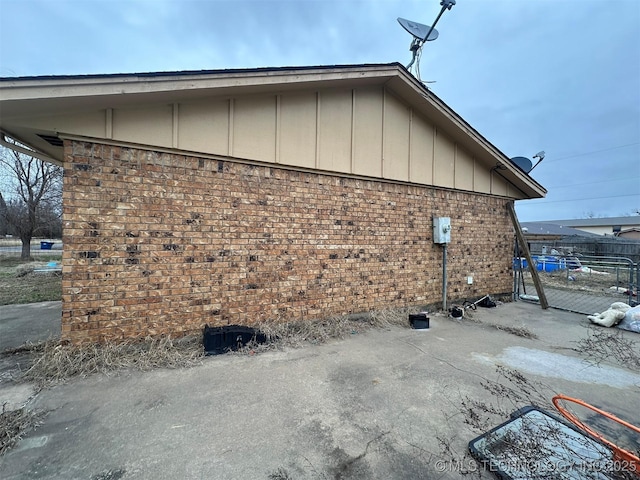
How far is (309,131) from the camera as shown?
471cm

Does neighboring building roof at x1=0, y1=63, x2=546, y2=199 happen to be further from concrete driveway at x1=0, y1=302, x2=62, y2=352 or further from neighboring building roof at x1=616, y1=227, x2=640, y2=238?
neighboring building roof at x1=616, y1=227, x2=640, y2=238

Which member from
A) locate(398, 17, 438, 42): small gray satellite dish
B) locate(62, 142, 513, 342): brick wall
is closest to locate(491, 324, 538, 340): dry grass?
locate(62, 142, 513, 342): brick wall

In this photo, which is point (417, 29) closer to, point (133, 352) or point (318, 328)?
point (318, 328)

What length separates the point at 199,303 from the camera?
3957 mm

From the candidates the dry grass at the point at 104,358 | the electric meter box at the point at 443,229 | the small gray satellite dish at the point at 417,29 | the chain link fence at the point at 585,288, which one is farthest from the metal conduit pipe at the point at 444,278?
the dry grass at the point at 104,358

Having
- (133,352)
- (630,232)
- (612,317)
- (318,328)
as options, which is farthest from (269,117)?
(630,232)

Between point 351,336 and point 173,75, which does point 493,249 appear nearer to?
point 351,336

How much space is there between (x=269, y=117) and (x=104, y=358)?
398cm

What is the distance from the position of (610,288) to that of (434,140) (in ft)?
29.8

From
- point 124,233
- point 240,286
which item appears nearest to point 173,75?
point 124,233

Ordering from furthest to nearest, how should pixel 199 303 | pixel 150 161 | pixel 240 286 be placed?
pixel 240 286 < pixel 199 303 < pixel 150 161

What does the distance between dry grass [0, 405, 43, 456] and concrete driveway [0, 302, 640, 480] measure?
0.23 ft

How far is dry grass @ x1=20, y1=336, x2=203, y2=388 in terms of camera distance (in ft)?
10.2

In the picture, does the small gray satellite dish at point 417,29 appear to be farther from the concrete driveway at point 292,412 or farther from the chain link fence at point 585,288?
the concrete driveway at point 292,412
